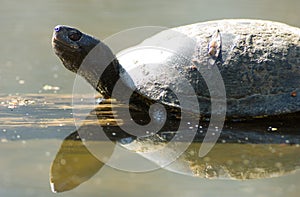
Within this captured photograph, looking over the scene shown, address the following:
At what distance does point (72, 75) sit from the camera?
5.32 metres

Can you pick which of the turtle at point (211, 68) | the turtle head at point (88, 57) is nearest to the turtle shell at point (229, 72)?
the turtle at point (211, 68)

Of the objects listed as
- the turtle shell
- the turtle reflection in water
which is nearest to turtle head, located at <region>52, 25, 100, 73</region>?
the turtle reflection in water

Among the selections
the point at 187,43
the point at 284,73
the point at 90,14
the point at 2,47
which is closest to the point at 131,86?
the point at 187,43

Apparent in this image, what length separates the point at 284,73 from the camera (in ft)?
13.0

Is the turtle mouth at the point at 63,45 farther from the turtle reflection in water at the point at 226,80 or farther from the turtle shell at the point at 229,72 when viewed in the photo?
the turtle shell at the point at 229,72

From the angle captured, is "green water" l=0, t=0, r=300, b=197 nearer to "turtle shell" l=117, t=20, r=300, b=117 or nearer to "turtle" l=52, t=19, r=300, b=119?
"turtle" l=52, t=19, r=300, b=119

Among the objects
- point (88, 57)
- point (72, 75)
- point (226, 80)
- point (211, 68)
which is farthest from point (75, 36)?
point (72, 75)

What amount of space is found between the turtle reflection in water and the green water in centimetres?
28

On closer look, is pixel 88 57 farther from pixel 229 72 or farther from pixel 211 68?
pixel 229 72

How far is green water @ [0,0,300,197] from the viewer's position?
10.3 ft

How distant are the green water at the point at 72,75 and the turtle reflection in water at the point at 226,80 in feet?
0.92

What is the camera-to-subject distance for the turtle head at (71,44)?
13.4 ft

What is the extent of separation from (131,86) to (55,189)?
1145 mm

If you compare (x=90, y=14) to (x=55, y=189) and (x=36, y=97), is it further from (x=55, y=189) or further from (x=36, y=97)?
(x=55, y=189)
